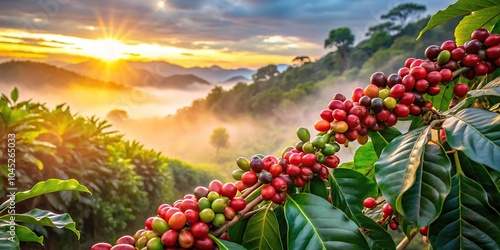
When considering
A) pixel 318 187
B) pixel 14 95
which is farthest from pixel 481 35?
pixel 14 95

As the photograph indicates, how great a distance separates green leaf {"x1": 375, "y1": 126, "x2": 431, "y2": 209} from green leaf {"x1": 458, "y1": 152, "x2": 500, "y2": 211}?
56mm

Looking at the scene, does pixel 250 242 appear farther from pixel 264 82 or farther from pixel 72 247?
pixel 264 82

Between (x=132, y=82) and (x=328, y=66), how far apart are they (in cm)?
532

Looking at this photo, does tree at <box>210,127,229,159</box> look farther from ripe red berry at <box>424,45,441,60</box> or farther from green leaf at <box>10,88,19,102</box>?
ripe red berry at <box>424,45,441,60</box>

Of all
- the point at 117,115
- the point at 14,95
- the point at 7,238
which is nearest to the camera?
the point at 7,238

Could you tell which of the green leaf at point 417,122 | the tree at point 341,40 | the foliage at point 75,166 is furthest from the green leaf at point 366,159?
the tree at point 341,40

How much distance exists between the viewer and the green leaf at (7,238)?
16.3 inches

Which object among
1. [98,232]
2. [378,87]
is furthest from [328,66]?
[378,87]

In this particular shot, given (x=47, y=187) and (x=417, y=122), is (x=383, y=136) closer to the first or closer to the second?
(x=417, y=122)

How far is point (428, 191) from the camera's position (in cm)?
33

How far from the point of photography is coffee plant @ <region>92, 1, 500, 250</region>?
33 cm

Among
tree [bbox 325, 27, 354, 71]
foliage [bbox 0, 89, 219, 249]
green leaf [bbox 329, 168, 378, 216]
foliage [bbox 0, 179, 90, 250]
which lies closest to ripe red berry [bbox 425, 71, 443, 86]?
green leaf [bbox 329, 168, 378, 216]

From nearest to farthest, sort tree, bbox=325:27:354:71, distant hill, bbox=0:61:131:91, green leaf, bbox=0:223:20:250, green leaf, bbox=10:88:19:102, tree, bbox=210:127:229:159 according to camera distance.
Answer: green leaf, bbox=0:223:20:250, green leaf, bbox=10:88:19:102, distant hill, bbox=0:61:131:91, tree, bbox=210:127:229:159, tree, bbox=325:27:354:71

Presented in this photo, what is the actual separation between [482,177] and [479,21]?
0.25 meters
